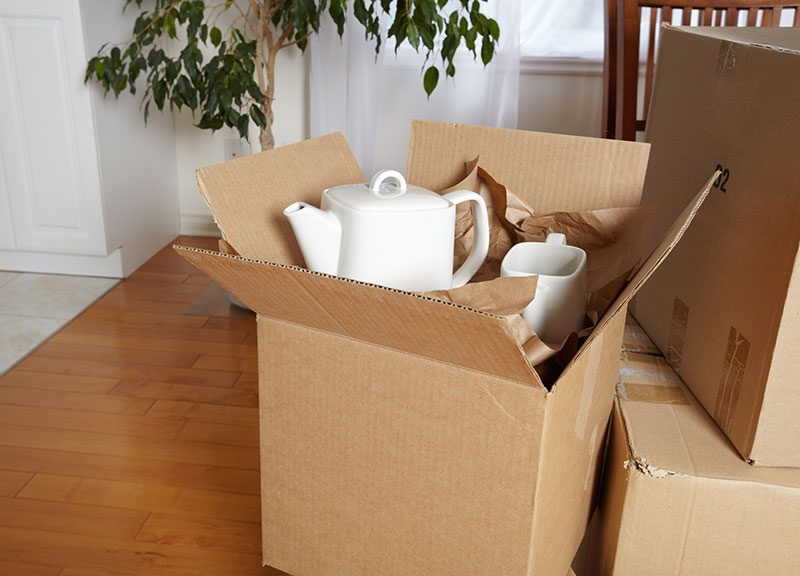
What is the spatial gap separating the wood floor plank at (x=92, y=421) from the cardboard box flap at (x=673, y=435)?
0.90 metres

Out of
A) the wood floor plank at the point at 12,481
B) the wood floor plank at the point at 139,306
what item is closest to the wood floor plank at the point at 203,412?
the wood floor plank at the point at 12,481

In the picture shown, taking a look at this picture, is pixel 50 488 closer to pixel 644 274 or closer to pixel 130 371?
pixel 130 371

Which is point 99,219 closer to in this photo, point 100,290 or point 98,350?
point 100,290

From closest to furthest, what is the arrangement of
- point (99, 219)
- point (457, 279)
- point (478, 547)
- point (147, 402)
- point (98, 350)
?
point (478, 547) < point (457, 279) < point (147, 402) < point (98, 350) < point (99, 219)

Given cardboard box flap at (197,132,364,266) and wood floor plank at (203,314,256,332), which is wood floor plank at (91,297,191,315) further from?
cardboard box flap at (197,132,364,266)

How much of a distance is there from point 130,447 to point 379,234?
877 mm

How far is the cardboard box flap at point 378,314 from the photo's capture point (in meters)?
0.54

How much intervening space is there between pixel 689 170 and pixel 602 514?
0.42 m

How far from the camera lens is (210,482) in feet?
4.14

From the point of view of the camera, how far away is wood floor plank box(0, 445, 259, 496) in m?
1.26

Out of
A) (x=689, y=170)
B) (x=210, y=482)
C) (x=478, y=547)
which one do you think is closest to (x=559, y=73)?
(x=689, y=170)

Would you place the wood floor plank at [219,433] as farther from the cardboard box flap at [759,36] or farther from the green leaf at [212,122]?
the cardboard box flap at [759,36]


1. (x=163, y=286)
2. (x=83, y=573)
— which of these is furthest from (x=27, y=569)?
(x=163, y=286)

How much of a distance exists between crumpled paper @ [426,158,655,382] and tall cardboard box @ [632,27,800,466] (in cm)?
9
